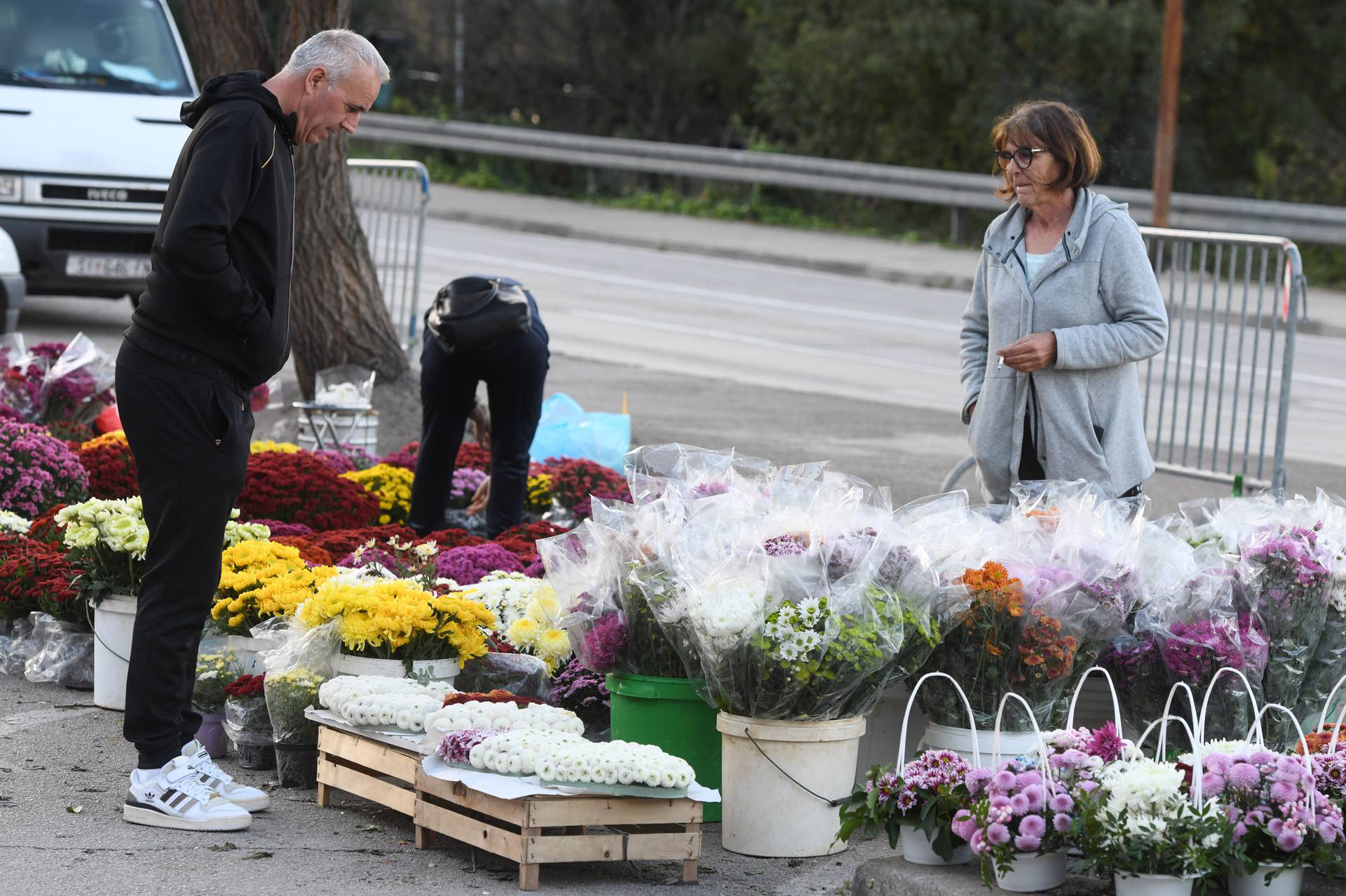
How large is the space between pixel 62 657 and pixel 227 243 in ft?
6.99

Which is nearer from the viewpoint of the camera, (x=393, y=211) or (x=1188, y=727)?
(x=1188, y=727)

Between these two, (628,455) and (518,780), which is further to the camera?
(628,455)

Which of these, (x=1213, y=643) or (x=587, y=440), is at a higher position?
(x=1213, y=643)

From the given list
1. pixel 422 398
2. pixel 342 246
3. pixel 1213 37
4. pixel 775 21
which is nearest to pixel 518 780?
pixel 422 398

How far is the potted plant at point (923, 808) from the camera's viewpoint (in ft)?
13.2

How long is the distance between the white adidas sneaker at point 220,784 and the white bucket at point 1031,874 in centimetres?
200

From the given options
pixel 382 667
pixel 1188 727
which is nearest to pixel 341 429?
pixel 382 667

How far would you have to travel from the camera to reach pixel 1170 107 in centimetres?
1892

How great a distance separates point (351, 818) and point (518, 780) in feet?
2.37

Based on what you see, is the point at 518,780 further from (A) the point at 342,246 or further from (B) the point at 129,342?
(A) the point at 342,246

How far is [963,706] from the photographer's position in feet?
15.5

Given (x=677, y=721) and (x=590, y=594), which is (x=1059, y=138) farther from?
(x=677, y=721)

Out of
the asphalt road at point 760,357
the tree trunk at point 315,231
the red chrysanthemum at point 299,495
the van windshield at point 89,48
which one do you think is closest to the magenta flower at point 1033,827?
the red chrysanthemum at point 299,495

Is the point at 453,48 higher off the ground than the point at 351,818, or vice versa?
the point at 453,48
